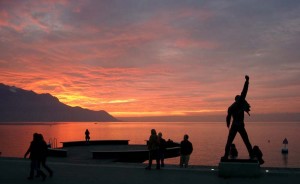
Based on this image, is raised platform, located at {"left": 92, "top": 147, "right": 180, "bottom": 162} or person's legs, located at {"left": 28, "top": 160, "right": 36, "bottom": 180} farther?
raised platform, located at {"left": 92, "top": 147, "right": 180, "bottom": 162}

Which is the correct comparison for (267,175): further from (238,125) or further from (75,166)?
(75,166)

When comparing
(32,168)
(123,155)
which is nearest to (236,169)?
(32,168)

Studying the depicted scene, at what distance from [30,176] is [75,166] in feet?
13.1

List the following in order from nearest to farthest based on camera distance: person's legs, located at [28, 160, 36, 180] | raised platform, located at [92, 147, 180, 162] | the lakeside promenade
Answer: the lakeside promenade, person's legs, located at [28, 160, 36, 180], raised platform, located at [92, 147, 180, 162]

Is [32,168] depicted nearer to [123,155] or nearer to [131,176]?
[131,176]

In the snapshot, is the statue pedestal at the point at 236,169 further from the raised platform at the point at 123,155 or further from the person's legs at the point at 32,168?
the raised platform at the point at 123,155

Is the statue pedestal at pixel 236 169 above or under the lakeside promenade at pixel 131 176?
above

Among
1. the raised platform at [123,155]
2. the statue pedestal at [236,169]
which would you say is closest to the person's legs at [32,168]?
the statue pedestal at [236,169]

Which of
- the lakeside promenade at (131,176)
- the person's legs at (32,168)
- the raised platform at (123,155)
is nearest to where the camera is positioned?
the lakeside promenade at (131,176)

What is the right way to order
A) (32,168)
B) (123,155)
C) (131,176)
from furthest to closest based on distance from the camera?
(123,155) < (131,176) < (32,168)

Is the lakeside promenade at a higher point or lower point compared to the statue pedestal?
lower

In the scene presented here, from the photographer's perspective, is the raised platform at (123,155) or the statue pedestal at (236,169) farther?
the raised platform at (123,155)

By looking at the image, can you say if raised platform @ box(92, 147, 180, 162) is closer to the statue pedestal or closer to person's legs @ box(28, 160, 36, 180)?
person's legs @ box(28, 160, 36, 180)

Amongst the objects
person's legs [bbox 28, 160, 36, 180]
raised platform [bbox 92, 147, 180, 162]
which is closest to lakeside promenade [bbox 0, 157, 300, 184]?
person's legs [bbox 28, 160, 36, 180]
